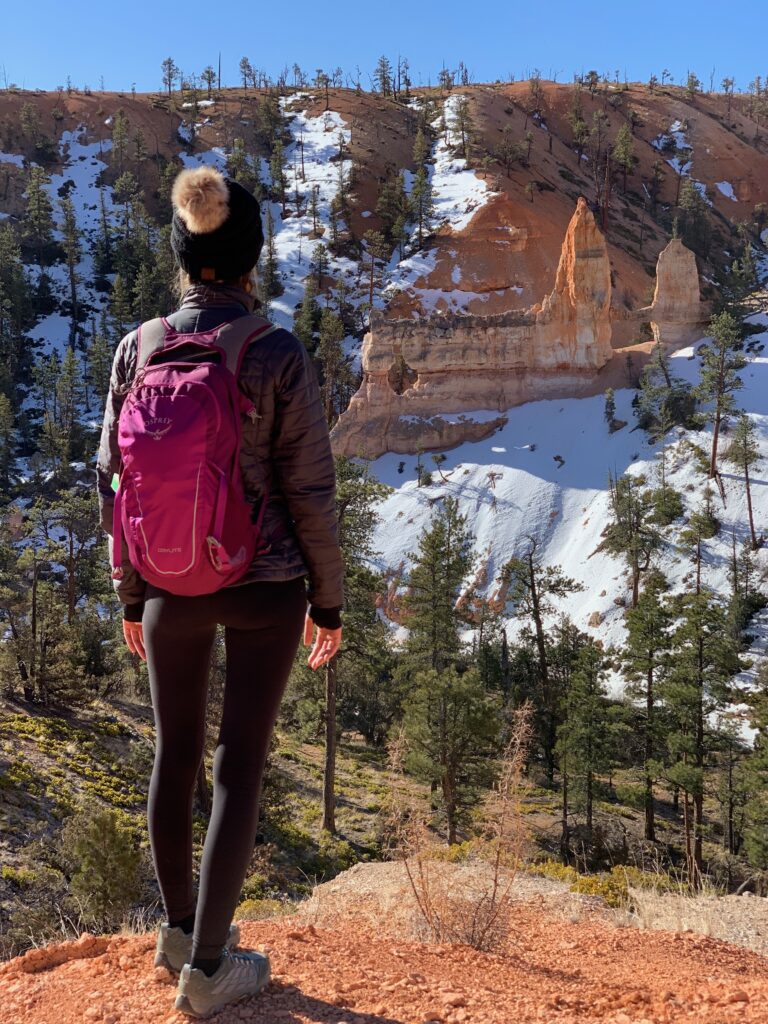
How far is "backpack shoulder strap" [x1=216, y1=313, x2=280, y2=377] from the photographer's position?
218cm

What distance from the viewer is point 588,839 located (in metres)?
18.8

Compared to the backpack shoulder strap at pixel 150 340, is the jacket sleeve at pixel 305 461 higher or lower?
lower

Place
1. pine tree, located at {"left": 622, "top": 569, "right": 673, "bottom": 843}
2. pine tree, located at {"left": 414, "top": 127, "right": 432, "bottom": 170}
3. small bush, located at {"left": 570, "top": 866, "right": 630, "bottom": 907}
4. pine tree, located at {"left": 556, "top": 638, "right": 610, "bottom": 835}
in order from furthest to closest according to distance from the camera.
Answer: pine tree, located at {"left": 414, "top": 127, "right": 432, "bottom": 170}
pine tree, located at {"left": 622, "top": 569, "right": 673, "bottom": 843}
pine tree, located at {"left": 556, "top": 638, "right": 610, "bottom": 835}
small bush, located at {"left": 570, "top": 866, "right": 630, "bottom": 907}

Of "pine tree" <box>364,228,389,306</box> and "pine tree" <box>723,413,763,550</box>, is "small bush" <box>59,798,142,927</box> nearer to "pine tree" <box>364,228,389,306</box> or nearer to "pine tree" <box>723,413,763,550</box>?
"pine tree" <box>723,413,763,550</box>

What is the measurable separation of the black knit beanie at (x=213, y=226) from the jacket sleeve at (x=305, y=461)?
16.2 inches

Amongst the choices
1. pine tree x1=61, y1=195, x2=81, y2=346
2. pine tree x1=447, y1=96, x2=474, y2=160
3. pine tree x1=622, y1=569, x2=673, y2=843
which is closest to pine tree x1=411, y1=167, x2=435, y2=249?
pine tree x1=447, y1=96, x2=474, y2=160

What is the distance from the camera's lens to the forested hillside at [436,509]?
16.0 metres

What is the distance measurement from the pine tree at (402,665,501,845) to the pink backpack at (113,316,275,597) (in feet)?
52.2

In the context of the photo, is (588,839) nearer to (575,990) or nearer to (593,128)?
(575,990)

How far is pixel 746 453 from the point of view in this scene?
3069cm

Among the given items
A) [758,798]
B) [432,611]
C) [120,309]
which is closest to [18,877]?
[758,798]

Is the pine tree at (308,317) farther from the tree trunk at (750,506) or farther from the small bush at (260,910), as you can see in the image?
the small bush at (260,910)

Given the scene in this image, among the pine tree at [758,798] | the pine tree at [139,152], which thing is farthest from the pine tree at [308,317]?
the pine tree at [758,798]

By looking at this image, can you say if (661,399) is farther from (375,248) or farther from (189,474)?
(189,474)
